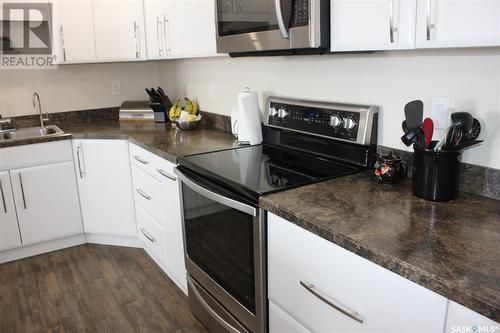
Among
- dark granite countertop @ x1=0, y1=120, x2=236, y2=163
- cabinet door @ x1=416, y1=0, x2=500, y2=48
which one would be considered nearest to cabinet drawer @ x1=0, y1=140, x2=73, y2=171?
dark granite countertop @ x1=0, y1=120, x2=236, y2=163

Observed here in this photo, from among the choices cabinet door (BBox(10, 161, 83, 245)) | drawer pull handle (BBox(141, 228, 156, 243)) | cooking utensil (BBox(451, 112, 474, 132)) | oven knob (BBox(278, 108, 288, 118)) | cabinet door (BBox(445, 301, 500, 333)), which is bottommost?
drawer pull handle (BBox(141, 228, 156, 243))

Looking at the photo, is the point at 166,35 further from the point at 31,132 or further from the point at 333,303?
the point at 333,303

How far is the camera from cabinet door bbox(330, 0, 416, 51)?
120 centimetres

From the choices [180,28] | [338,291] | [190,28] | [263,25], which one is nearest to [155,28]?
[180,28]

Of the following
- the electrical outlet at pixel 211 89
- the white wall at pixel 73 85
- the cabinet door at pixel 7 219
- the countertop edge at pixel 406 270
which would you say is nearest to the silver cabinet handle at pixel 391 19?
the countertop edge at pixel 406 270

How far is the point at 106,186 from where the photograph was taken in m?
2.96

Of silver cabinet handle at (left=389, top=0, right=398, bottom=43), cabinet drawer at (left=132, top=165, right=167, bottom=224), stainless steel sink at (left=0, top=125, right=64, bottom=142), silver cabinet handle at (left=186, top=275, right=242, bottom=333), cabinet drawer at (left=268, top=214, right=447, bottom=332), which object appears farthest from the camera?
stainless steel sink at (left=0, top=125, right=64, bottom=142)

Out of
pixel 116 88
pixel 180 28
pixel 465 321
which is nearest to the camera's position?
pixel 465 321

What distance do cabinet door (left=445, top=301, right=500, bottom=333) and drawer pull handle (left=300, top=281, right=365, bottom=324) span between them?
0.84 feet

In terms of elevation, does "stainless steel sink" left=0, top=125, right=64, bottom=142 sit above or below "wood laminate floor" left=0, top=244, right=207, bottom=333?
above

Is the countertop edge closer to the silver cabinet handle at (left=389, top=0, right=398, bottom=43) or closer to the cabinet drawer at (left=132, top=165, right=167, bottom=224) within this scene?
the silver cabinet handle at (left=389, top=0, right=398, bottom=43)

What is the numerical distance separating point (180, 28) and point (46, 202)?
1564mm

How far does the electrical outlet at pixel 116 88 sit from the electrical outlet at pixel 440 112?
2816 mm

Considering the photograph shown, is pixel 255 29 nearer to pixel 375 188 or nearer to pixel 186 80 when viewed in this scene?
pixel 375 188
